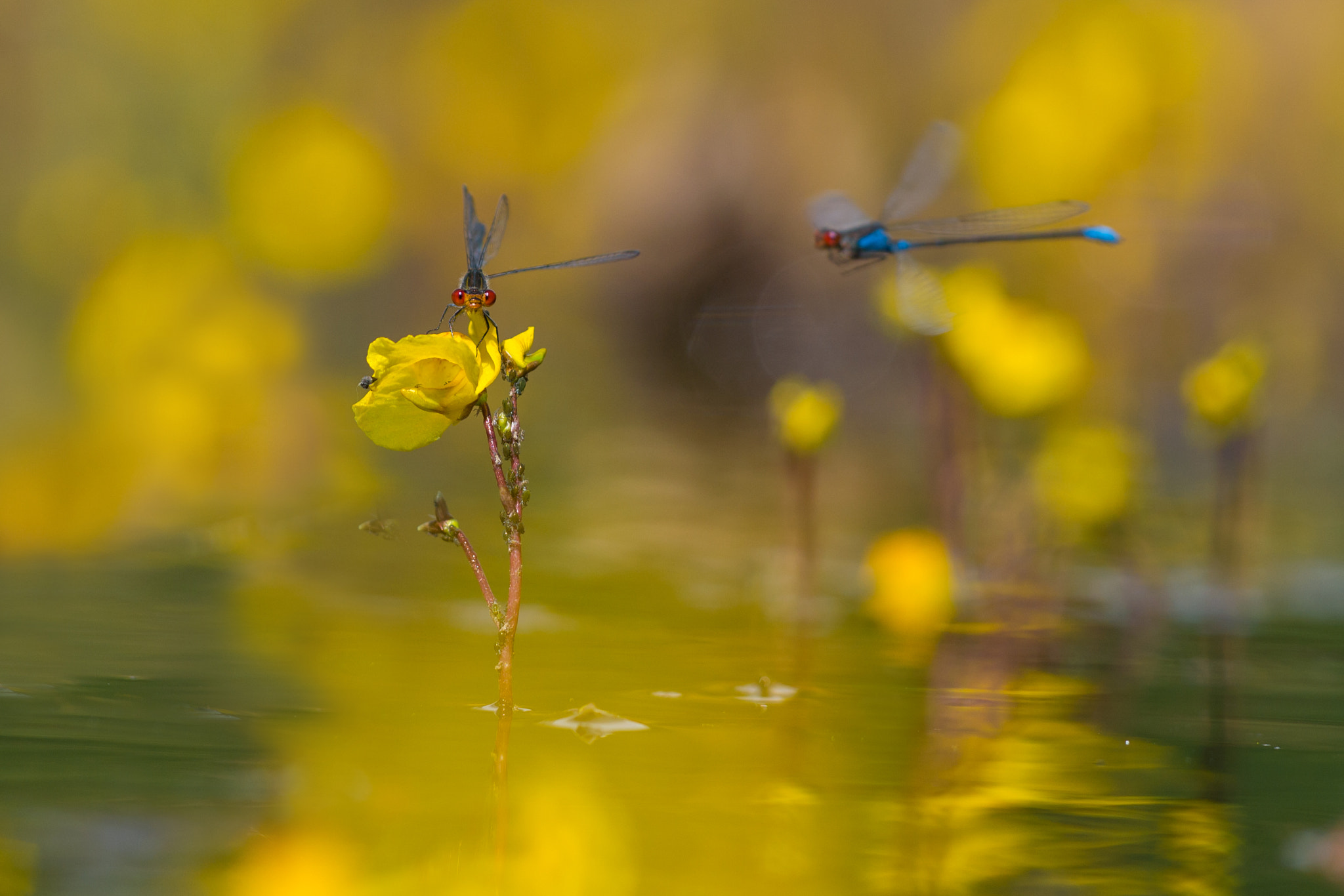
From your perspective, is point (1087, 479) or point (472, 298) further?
point (1087, 479)

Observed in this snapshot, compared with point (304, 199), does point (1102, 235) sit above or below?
below

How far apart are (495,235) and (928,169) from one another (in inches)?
13.9

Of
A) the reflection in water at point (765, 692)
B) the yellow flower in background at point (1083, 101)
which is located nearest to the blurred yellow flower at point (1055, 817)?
the reflection in water at point (765, 692)

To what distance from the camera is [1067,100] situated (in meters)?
2.03

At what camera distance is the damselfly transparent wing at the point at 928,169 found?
2.95 feet

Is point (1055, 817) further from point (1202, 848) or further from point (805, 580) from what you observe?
point (805, 580)

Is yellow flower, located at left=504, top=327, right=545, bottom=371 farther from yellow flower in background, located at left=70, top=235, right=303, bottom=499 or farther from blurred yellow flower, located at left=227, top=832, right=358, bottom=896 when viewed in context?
yellow flower in background, located at left=70, top=235, right=303, bottom=499

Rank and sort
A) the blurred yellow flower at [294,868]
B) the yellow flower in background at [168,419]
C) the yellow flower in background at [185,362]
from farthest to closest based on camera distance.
A: the yellow flower in background at [185,362] → the yellow flower in background at [168,419] → the blurred yellow flower at [294,868]

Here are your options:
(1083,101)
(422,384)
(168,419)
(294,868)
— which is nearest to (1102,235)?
(422,384)

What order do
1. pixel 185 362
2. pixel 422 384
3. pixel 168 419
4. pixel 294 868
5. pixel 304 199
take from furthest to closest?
pixel 304 199 < pixel 185 362 < pixel 168 419 < pixel 422 384 < pixel 294 868

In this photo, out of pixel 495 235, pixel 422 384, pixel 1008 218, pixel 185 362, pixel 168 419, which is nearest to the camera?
pixel 422 384

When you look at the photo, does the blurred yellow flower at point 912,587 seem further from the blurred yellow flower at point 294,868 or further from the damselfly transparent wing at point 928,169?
the blurred yellow flower at point 294,868

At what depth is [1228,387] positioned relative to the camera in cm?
83

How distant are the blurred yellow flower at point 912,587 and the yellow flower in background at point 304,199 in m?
1.68
